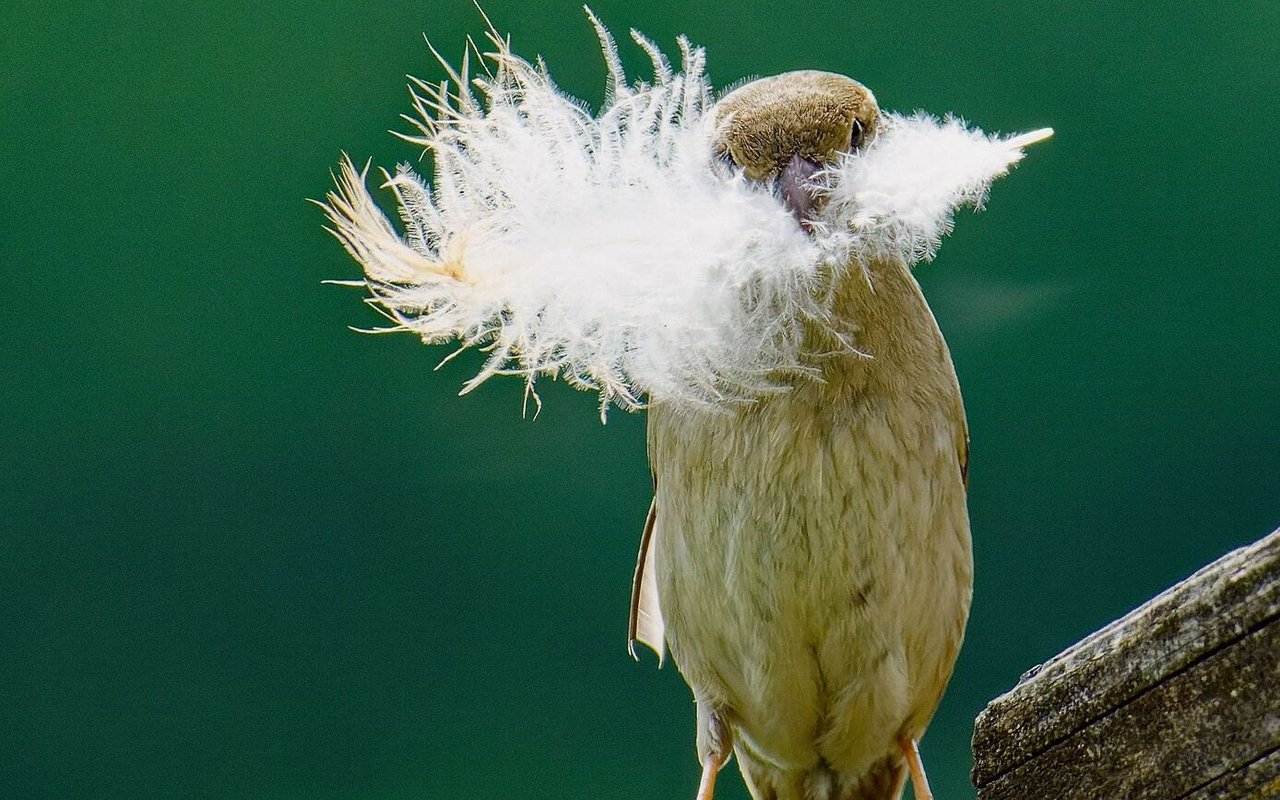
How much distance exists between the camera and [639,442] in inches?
105

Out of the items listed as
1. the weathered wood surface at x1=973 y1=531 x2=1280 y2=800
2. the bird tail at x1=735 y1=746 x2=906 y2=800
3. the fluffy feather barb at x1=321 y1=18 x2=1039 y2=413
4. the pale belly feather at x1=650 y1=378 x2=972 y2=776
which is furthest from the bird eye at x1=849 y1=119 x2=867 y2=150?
the bird tail at x1=735 y1=746 x2=906 y2=800

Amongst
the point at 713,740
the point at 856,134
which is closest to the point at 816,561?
the point at 713,740

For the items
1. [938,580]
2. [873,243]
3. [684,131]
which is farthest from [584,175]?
[938,580]

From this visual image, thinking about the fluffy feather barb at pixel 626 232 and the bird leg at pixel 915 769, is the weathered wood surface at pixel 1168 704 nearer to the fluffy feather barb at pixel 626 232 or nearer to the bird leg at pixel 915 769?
the fluffy feather barb at pixel 626 232

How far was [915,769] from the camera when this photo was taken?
4.96 feet

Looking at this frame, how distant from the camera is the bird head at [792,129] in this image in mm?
1243

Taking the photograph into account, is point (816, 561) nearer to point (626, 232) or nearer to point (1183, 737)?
point (626, 232)

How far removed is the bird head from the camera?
1.24m

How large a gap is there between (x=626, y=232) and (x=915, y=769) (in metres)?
0.75

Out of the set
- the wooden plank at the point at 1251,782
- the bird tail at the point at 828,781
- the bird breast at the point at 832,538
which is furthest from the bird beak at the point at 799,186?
the bird tail at the point at 828,781

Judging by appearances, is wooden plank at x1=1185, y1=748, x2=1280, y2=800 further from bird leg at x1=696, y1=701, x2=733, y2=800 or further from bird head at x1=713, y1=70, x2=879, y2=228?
bird leg at x1=696, y1=701, x2=733, y2=800

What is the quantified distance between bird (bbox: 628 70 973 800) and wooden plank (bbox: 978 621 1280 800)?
1.64 feet

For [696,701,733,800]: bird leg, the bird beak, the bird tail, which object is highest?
the bird beak

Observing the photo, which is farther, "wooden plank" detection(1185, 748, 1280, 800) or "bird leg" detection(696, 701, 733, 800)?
"bird leg" detection(696, 701, 733, 800)
